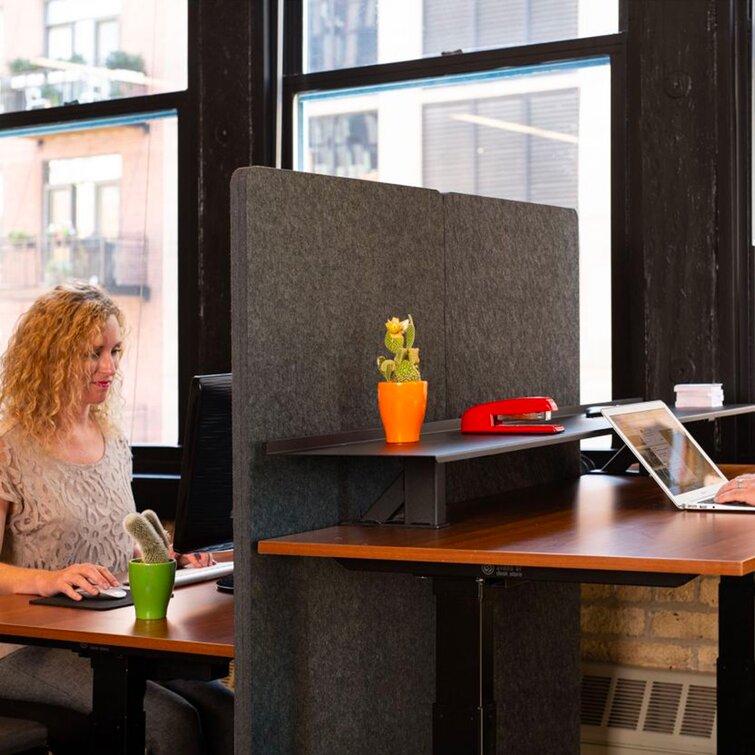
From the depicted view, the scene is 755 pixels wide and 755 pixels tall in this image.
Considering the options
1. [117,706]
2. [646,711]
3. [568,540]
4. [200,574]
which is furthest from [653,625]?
[117,706]

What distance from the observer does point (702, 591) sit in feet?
9.99

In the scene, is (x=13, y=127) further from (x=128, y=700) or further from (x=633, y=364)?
(x=128, y=700)

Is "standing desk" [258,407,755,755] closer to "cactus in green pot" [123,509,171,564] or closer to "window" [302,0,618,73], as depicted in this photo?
"cactus in green pot" [123,509,171,564]

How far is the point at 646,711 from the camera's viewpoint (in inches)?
119

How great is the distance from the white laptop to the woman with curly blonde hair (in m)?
0.85

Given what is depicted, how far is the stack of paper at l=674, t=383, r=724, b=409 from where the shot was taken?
113 inches

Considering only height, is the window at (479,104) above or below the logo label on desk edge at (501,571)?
above

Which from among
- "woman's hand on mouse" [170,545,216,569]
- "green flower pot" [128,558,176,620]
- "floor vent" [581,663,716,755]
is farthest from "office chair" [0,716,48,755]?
"floor vent" [581,663,716,755]

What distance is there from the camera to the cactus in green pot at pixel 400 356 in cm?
195

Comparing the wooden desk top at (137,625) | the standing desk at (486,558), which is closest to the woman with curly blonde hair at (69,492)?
the wooden desk top at (137,625)

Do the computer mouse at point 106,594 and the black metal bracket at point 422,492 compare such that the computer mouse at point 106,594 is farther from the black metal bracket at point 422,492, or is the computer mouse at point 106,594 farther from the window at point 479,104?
the window at point 479,104

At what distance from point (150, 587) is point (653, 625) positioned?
159 cm

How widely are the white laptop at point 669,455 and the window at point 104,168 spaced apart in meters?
1.84

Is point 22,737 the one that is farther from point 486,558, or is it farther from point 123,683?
point 486,558
